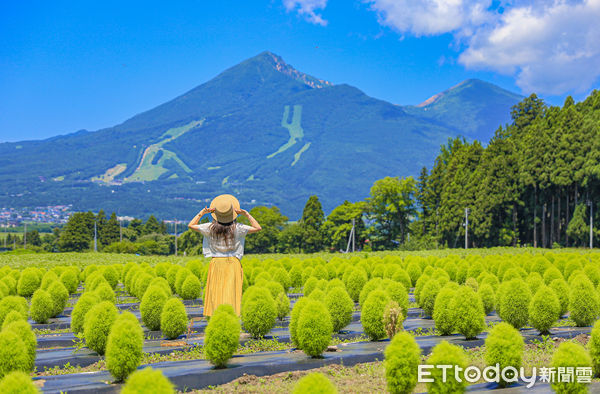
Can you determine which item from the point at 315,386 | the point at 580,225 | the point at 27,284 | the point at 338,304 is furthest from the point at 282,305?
the point at 580,225

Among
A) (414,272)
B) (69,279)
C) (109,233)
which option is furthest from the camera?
(109,233)

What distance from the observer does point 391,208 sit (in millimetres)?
61406

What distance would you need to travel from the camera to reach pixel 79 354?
31.2 feet

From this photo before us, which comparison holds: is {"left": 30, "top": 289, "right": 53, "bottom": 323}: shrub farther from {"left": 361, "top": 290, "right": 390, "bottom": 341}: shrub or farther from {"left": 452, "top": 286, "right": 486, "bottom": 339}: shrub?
{"left": 452, "top": 286, "right": 486, "bottom": 339}: shrub

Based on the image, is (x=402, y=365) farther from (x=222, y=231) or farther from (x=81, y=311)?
(x=81, y=311)

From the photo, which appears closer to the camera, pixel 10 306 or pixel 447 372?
pixel 447 372

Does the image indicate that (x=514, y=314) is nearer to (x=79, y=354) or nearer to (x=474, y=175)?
Result: (x=79, y=354)

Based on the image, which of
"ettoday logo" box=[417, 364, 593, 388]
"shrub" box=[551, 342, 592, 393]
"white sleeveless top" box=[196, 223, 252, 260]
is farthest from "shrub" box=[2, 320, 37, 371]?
"shrub" box=[551, 342, 592, 393]

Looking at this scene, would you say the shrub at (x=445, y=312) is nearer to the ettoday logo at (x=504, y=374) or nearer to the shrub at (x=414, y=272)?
the ettoday logo at (x=504, y=374)

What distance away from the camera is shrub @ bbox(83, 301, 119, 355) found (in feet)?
29.8

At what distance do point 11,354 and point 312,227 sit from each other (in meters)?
62.1

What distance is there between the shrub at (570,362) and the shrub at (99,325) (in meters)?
6.61

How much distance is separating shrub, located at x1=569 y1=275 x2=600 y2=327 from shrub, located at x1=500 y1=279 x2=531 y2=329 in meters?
1.17

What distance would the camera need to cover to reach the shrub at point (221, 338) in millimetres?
7949
